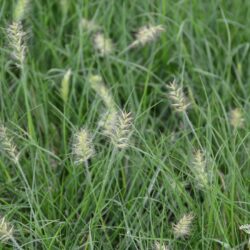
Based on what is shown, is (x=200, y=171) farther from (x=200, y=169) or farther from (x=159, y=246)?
(x=159, y=246)

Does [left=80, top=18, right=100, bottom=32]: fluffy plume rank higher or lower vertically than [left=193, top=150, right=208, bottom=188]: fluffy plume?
higher

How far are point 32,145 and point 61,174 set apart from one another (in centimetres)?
16

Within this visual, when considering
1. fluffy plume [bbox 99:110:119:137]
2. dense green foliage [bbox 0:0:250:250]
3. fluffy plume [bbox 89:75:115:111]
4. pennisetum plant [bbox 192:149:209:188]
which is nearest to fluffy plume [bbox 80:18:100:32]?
dense green foliage [bbox 0:0:250:250]

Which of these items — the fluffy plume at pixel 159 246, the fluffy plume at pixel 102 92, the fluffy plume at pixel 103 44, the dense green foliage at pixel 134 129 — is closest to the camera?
the fluffy plume at pixel 159 246

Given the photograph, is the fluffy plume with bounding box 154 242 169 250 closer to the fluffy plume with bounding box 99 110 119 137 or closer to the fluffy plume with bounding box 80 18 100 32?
the fluffy plume with bounding box 99 110 119 137

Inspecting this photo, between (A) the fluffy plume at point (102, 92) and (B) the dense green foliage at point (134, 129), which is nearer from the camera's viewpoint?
(B) the dense green foliage at point (134, 129)

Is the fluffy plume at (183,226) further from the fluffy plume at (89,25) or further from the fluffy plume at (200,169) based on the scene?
the fluffy plume at (89,25)

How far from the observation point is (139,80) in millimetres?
2676

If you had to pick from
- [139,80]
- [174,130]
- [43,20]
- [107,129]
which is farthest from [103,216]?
[43,20]

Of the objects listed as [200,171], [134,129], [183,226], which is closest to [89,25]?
[134,129]

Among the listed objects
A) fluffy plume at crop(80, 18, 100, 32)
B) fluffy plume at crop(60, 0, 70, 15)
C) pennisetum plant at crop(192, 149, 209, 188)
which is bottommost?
pennisetum plant at crop(192, 149, 209, 188)

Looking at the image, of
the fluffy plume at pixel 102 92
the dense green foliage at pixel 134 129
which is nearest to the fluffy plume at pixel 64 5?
the dense green foliage at pixel 134 129

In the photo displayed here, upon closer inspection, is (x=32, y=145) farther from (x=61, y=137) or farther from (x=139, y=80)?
(x=139, y=80)

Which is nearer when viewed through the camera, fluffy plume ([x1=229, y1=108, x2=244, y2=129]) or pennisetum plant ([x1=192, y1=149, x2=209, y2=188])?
pennisetum plant ([x1=192, y1=149, x2=209, y2=188])
